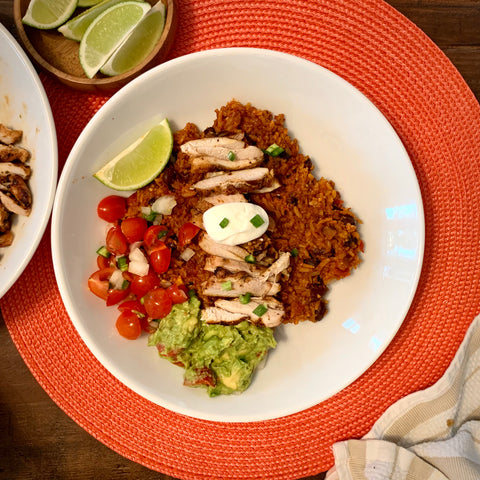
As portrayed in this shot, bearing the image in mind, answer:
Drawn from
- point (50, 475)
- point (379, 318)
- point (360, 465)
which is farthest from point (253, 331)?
point (50, 475)

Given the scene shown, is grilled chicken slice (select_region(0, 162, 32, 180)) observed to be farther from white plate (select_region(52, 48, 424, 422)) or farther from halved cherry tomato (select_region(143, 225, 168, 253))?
halved cherry tomato (select_region(143, 225, 168, 253))

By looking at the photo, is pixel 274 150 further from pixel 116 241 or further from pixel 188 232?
pixel 116 241

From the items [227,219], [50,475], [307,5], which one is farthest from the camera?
[50,475]

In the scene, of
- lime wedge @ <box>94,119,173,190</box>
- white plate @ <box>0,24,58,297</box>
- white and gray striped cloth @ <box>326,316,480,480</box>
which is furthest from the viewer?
white and gray striped cloth @ <box>326,316,480,480</box>

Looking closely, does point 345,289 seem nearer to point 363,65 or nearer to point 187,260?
point 187,260

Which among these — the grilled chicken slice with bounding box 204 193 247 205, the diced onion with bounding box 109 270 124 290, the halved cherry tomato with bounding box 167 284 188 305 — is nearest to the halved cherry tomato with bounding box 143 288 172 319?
the halved cherry tomato with bounding box 167 284 188 305

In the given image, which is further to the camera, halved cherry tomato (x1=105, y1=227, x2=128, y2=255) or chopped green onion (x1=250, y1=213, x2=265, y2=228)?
halved cherry tomato (x1=105, y1=227, x2=128, y2=255)
